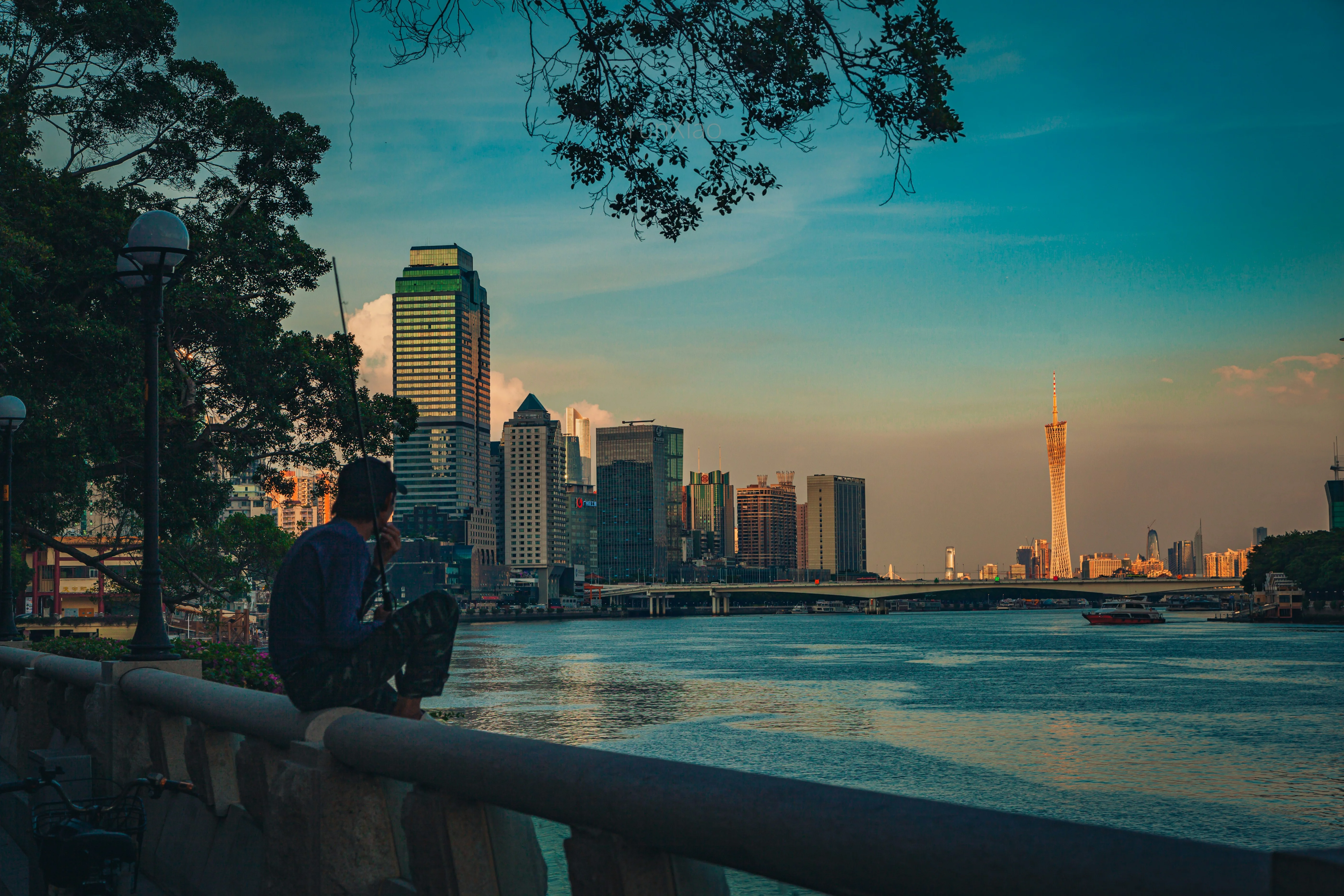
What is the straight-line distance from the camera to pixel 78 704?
9180 millimetres

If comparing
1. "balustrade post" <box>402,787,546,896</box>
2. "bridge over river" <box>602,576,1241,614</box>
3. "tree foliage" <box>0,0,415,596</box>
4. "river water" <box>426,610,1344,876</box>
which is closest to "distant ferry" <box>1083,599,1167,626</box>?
"bridge over river" <box>602,576,1241,614</box>

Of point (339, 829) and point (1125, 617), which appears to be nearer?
point (339, 829)

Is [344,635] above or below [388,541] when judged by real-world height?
below

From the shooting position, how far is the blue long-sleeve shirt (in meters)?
4.88

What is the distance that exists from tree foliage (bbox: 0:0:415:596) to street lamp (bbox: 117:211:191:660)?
10.6m

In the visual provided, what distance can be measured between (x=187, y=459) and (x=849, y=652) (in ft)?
222

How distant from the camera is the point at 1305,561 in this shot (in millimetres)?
132875

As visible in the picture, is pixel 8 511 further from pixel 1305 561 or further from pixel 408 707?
pixel 1305 561

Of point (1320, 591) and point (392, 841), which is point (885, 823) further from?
point (1320, 591)


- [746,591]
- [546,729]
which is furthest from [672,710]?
[746,591]

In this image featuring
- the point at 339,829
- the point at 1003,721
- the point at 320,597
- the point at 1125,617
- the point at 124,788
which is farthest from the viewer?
the point at 1125,617

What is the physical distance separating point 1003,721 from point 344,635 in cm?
4049

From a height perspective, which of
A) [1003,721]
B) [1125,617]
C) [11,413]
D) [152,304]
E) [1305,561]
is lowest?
[1125,617]

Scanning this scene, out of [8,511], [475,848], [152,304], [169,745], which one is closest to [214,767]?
[169,745]
